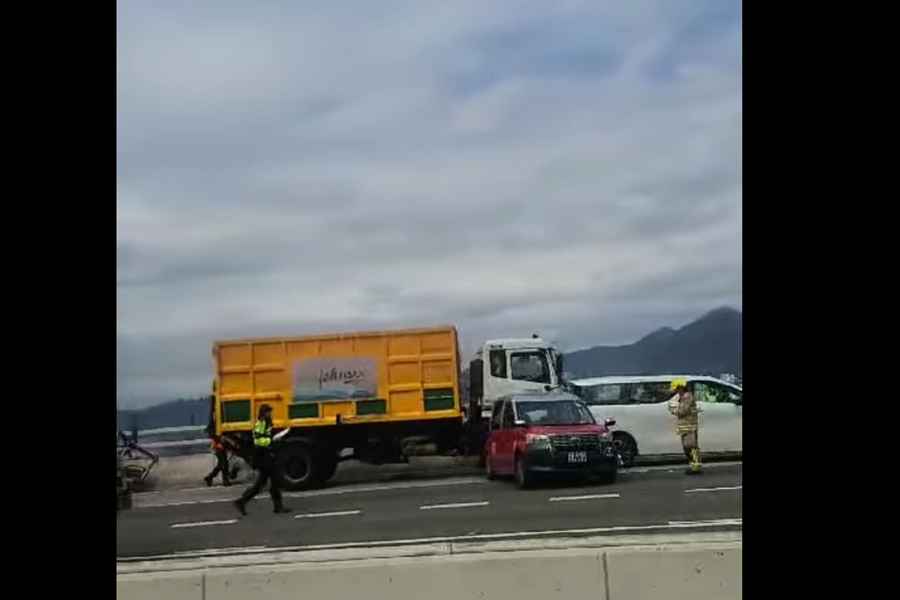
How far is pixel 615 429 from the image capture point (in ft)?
59.6

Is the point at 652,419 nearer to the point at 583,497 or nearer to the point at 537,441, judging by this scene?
the point at 537,441

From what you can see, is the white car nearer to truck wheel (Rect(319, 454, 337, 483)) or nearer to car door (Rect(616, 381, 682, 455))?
car door (Rect(616, 381, 682, 455))

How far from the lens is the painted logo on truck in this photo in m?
18.7

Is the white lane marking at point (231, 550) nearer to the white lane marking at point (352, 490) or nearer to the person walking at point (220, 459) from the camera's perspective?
the white lane marking at point (352, 490)

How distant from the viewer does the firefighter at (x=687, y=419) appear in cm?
1736

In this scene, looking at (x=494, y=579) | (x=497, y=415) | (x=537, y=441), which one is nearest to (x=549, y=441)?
(x=537, y=441)

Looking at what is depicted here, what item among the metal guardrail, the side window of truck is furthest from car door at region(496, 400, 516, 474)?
the metal guardrail

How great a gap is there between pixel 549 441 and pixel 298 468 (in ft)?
15.9

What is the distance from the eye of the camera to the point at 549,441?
16.0 metres

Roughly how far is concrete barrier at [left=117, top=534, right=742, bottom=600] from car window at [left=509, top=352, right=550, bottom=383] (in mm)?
12295
